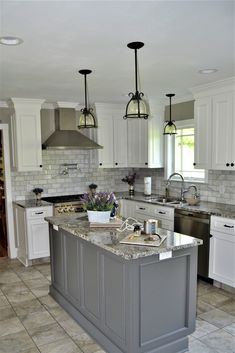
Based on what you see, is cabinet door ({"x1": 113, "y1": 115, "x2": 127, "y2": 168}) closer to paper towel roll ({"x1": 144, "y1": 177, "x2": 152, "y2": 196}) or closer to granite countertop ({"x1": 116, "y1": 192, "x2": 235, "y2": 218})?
paper towel roll ({"x1": 144, "y1": 177, "x2": 152, "y2": 196})

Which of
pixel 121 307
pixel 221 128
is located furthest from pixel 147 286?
pixel 221 128

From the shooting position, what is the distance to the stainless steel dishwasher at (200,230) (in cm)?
391

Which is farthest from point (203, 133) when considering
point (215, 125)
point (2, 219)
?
point (2, 219)

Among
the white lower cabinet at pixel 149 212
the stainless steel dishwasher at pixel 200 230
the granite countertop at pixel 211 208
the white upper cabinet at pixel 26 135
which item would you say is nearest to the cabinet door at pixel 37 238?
the white upper cabinet at pixel 26 135

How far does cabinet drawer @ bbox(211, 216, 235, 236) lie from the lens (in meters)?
3.59

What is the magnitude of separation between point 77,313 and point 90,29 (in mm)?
2638

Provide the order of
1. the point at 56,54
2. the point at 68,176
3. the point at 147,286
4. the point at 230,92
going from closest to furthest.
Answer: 1. the point at 147,286
2. the point at 56,54
3. the point at 230,92
4. the point at 68,176

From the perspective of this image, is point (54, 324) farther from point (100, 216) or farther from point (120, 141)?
point (120, 141)

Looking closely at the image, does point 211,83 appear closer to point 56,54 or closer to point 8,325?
point 56,54

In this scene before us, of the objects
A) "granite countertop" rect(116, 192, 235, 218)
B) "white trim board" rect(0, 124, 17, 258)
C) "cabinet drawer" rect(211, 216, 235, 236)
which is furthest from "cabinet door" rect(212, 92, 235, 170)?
"white trim board" rect(0, 124, 17, 258)

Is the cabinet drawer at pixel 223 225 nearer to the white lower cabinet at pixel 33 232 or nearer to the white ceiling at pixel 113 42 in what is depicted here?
the white ceiling at pixel 113 42

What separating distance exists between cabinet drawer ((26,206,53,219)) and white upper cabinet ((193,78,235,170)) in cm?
238

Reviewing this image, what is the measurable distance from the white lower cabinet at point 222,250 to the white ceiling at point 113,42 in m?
1.77

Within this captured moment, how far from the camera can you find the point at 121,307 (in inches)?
96.2
